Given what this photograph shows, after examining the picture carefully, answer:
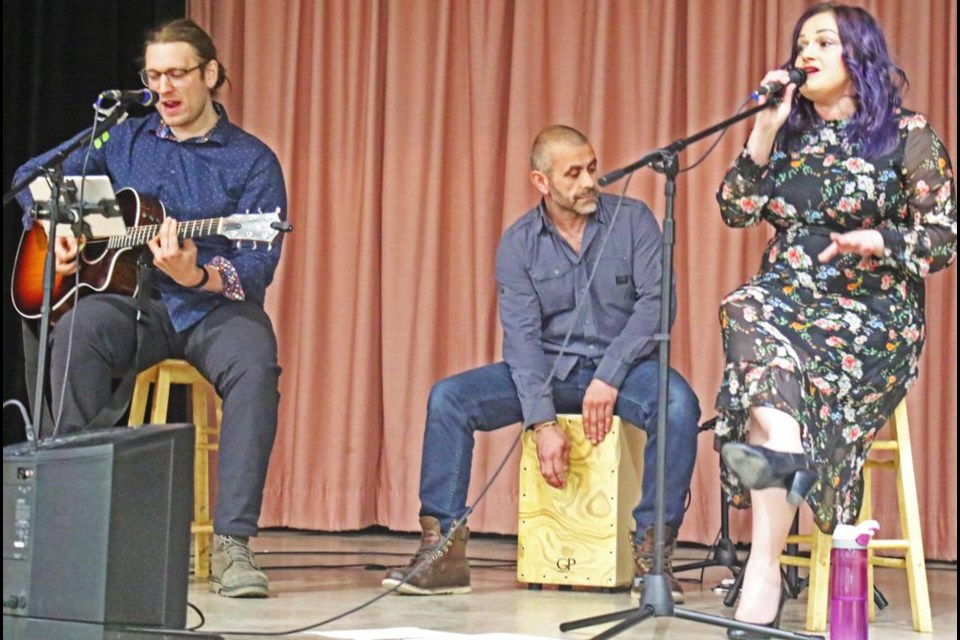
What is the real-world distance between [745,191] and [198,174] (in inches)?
57.1

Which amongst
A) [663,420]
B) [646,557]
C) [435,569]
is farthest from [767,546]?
[435,569]

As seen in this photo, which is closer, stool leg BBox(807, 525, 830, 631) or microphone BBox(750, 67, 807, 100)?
microphone BBox(750, 67, 807, 100)

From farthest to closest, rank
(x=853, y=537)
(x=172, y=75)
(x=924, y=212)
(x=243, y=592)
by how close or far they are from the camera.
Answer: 1. (x=172, y=75)
2. (x=243, y=592)
3. (x=924, y=212)
4. (x=853, y=537)

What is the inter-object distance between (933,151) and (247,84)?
2936 mm

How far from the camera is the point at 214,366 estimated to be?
3.35m

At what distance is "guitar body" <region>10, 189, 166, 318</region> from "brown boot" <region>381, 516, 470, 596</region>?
38.5 inches

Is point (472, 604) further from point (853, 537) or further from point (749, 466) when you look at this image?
point (853, 537)

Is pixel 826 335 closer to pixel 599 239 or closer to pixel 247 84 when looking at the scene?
pixel 599 239

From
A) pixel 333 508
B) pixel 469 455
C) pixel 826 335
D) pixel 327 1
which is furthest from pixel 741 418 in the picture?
pixel 327 1

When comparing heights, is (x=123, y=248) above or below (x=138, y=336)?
above

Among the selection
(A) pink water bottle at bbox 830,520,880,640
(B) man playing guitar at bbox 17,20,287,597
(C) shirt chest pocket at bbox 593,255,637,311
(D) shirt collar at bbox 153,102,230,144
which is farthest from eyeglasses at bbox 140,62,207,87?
(A) pink water bottle at bbox 830,520,880,640

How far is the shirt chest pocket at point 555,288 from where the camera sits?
11.9 feet

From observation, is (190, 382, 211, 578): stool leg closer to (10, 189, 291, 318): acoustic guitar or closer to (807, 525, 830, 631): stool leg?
(10, 189, 291, 318): acoustic guitar

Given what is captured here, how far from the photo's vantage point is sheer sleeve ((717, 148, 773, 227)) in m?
2.94
